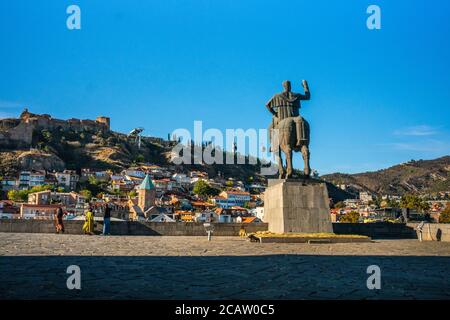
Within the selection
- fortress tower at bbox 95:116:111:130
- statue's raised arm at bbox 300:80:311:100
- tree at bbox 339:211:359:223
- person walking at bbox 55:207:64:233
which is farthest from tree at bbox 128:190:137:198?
statue's raised arm at bbox 300:80:311:100

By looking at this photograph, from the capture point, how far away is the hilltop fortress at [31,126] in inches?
5669

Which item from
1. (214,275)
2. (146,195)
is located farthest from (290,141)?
(146,195)

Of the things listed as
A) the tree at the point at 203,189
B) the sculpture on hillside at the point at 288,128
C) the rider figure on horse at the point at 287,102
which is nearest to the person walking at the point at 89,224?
the sculpture on hillside at the point at 288,128

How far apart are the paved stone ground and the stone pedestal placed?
4619mm

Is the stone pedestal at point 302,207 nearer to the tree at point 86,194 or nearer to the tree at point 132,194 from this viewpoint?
the tree at point 132,194

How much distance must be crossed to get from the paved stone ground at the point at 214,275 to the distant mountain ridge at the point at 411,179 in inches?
5641

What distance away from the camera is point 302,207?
13625mm

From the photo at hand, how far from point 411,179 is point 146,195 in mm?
112047

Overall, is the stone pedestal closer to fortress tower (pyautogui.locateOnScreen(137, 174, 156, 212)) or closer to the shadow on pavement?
the shadow on pavement

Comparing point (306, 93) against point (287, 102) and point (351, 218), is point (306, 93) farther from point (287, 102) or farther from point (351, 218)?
point (351, 218)

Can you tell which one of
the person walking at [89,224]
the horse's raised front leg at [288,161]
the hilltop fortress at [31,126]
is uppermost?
the hilltop fortress at [31,126]
